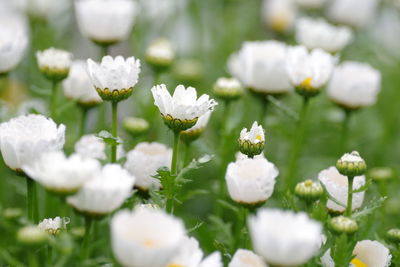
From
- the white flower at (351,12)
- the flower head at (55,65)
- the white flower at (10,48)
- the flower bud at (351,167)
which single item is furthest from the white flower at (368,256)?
the white flower at (351,12)

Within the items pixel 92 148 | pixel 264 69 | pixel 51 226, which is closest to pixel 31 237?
pixel 51 226

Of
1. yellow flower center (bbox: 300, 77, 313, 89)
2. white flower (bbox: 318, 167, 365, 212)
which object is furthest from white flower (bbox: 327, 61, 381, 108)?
white flower (bbox: 318, 167, 365, 212)

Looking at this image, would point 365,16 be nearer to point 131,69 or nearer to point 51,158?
point 131,69

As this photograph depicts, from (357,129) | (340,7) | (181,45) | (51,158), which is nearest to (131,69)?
(51,158)

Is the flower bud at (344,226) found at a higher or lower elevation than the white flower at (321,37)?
lower

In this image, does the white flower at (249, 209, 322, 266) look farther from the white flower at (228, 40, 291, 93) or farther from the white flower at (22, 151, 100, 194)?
the white flower at (228, 40, 291, 93)

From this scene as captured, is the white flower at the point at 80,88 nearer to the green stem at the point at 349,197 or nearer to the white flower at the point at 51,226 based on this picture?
the white flower at the point at 51,226
